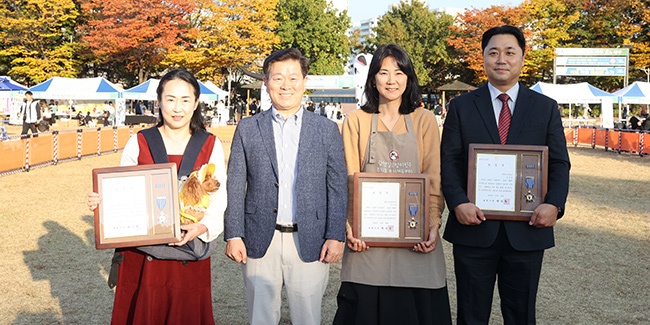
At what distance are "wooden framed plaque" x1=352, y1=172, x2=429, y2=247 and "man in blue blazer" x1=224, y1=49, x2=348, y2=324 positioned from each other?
10 centimetres

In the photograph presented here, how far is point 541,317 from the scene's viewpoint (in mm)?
4930

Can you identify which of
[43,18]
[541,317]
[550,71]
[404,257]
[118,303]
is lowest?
[541,317]

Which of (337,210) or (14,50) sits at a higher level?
(14,50)

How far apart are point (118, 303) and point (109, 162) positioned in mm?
14582

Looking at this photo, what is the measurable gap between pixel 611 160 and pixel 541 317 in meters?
15.4

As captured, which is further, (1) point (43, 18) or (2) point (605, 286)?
(1) point (43, 18)

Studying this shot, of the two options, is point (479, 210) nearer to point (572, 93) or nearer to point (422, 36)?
point (572, 93)

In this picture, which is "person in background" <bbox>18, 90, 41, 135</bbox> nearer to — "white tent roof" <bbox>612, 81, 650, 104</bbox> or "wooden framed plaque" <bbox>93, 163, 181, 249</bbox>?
"wooden framed plaque" <bbox>93, 163, 181, 249</bbox>

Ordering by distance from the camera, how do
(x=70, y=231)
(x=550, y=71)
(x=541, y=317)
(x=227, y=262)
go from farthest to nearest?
(x=550, y=71)
(x=70, y=231)
(x=227, y=262)
(x=541, y=317)

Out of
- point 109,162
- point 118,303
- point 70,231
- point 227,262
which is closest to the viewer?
point 118,303

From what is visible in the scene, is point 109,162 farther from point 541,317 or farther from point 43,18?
point 43,18

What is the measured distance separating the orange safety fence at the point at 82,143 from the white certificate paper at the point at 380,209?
12372 millimetres

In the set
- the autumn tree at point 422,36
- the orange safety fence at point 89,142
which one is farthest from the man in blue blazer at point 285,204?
the autumn tree at point 422,36

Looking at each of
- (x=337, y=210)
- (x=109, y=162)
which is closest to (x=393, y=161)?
(x=337, y=210)
